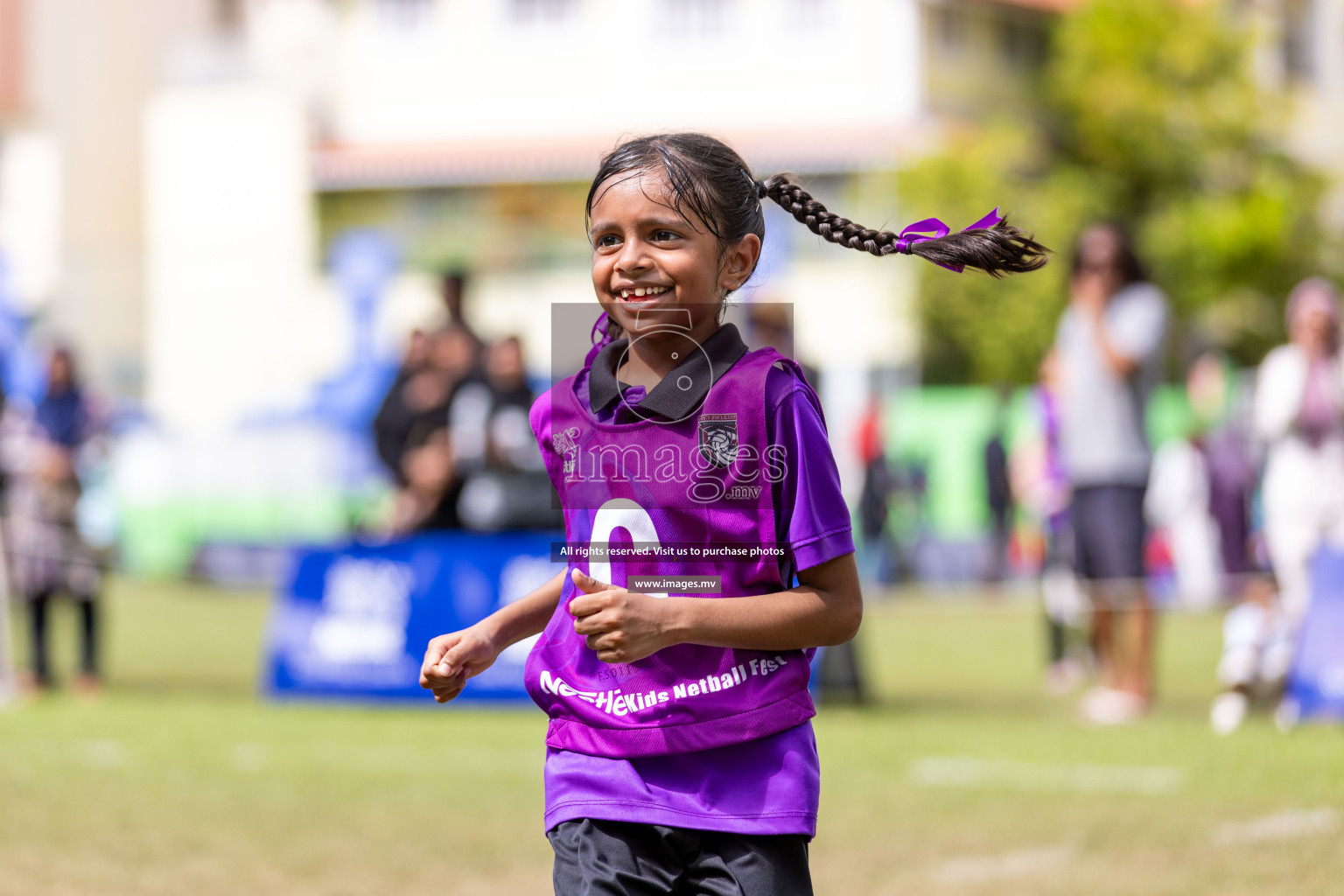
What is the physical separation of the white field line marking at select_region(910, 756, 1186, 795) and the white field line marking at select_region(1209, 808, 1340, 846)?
60 cm

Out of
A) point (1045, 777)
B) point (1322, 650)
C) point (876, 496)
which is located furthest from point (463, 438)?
point (876, 496)

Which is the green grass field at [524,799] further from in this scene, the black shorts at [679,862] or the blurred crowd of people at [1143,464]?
the black shorts at [679,862]

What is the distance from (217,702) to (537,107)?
29.4 m

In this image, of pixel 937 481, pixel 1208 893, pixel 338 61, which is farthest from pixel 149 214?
pixel 1208 893

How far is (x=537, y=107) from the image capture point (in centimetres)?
3838

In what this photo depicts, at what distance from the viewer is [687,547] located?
2762mm

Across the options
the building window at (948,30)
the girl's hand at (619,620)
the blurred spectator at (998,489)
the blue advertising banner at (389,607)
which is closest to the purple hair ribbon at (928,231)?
the girl's hand at (619,620)

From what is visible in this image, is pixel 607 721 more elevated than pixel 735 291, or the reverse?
pixel 735 291

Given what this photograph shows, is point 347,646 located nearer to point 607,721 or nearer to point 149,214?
point 607,721

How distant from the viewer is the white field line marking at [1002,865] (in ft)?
18.0

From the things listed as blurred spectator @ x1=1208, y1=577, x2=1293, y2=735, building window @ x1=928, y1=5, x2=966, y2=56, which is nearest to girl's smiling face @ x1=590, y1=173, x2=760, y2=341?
blurred spectator @ x1=1208, y1=577, x2=1293, y2=735

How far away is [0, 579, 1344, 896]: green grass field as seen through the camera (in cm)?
556

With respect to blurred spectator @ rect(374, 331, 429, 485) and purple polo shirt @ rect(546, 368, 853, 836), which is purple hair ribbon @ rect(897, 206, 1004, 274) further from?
blurred spectator @ rect(374, 331, 429, 485)

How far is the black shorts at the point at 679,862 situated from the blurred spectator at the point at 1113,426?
250 inches
